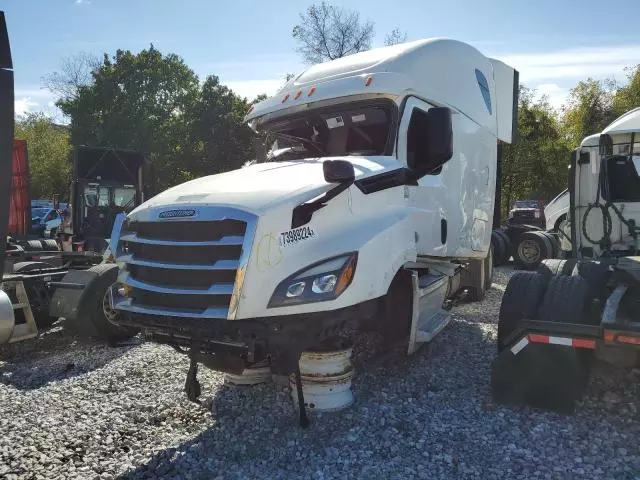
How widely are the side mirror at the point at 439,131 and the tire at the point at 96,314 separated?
424 centimetres

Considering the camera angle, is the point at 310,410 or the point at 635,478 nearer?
the point at 635,478

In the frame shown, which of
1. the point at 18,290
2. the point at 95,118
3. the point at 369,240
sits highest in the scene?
the point at 95,118

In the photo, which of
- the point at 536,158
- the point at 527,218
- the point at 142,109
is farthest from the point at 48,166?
the point at 527,218

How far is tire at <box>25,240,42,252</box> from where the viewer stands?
1135 centimetres

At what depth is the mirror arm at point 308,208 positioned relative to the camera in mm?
3893

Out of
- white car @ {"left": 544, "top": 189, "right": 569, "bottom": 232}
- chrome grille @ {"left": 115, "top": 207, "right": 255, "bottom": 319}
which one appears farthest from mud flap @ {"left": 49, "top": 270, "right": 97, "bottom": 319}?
white car @ {"left": 544, "top": 189, "right": 569, "bottom": 232}

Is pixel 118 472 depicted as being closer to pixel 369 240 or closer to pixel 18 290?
pixel 369 240

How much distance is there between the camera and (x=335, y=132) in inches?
219

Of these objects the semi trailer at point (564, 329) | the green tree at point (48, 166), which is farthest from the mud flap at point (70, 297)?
the green tree at point (48, 166)

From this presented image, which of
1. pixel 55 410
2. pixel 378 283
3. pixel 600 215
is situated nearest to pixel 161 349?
pixel 55 410

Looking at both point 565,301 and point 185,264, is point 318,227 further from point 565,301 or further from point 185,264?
point 565,301

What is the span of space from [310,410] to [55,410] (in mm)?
2287

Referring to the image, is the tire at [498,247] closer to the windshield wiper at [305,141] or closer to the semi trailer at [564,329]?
the semi trailer at [564,329]

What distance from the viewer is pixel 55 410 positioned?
4980 mm
